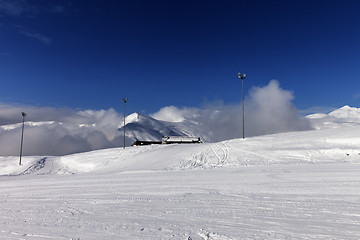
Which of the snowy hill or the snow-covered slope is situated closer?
the snowy hill

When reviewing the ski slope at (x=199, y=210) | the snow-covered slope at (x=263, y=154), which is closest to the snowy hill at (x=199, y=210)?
the ski slope at (x=199, y=210)

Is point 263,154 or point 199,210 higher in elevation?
point 263,154

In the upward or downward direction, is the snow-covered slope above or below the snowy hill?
above

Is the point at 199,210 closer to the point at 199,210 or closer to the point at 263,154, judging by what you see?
the point at 199,210

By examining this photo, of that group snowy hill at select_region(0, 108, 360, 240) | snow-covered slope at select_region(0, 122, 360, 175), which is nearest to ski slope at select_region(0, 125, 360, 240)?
snowy hill at select_region(0, 108, 360, 240)

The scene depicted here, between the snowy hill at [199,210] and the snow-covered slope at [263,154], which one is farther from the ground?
the snow-covered slope at [263,154]

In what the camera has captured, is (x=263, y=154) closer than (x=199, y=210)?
No

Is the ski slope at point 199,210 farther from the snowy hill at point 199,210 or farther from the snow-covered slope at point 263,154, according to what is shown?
the snow-covered slope at point 263,154

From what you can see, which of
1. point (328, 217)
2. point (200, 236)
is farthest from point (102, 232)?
point (328, 217)

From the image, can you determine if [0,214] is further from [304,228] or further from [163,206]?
[304,228]

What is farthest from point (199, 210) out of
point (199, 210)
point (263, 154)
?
point (263, 154)

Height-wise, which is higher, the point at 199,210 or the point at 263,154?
the point at 263,154

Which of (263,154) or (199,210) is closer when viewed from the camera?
(199,210)

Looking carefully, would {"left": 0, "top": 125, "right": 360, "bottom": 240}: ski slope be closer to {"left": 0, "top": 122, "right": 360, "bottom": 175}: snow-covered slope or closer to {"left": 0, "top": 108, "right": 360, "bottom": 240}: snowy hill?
{"left": 0, "top": 108, "right": 360, "bottom": 240}: snowy hill
